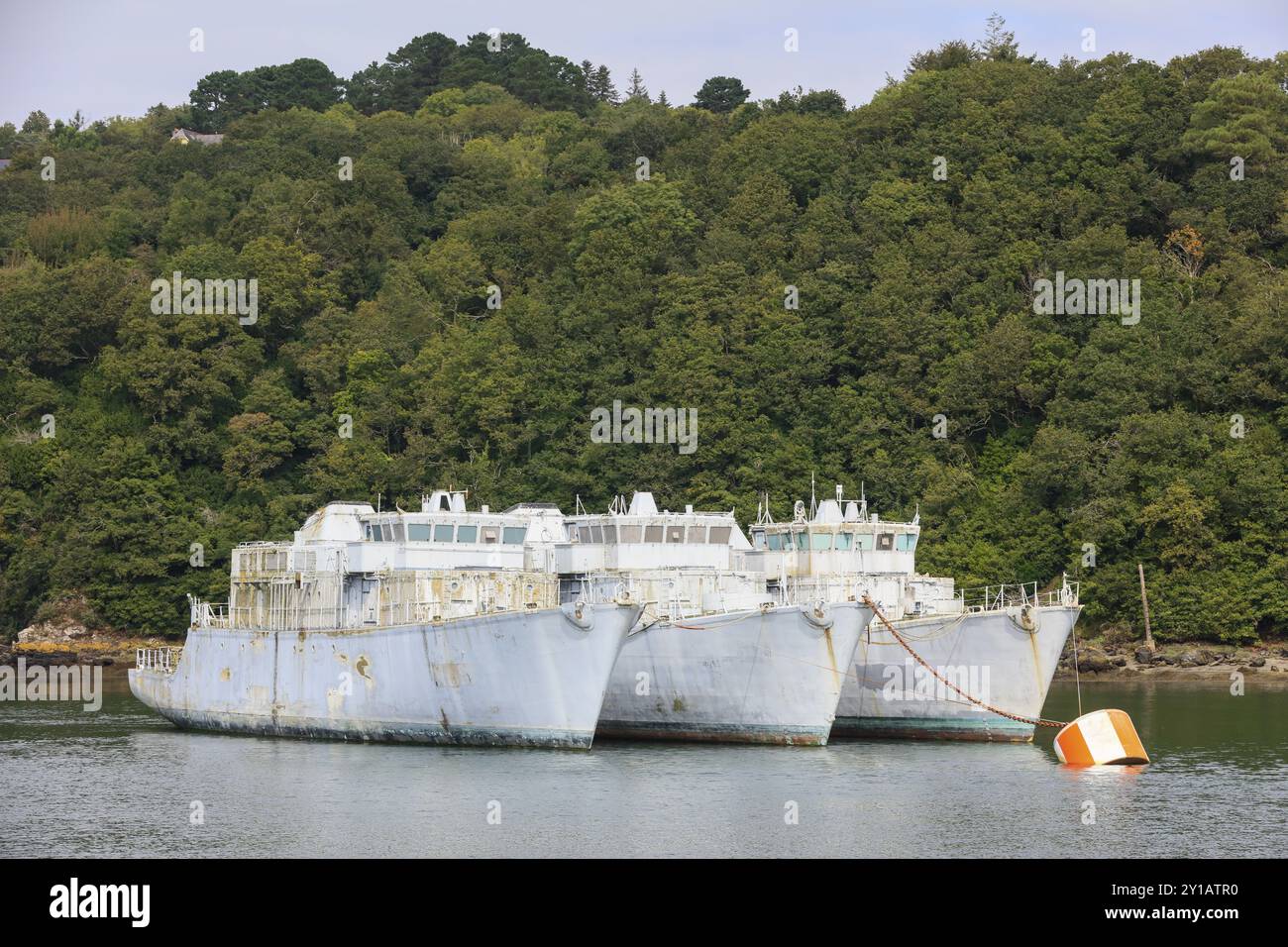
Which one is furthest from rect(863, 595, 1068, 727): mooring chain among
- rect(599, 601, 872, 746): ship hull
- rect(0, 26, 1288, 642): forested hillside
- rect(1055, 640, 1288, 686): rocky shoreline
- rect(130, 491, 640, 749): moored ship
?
rect(0, 26, 1288, 642): forested hillside

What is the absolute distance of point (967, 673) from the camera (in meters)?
64.6

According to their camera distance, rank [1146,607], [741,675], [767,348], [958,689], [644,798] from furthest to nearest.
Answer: [767,348]
[1146,607]
[958,689]
[741,675]
[644,798]

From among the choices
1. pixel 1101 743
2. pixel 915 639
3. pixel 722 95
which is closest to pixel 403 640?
pixel 915 639

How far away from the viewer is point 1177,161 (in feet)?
384

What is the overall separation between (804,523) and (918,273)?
45976 mm

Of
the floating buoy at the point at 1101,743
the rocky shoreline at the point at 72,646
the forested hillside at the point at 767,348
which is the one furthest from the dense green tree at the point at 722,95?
the floating buoy at the point at 1101,743

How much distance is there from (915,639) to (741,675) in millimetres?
7847

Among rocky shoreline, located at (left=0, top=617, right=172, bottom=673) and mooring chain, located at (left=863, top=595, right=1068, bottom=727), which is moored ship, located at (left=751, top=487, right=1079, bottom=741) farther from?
rocky shoreline, located at (left=0, top=617, right=172, bottom=673)

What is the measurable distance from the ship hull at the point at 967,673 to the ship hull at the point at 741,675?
18.2 feet

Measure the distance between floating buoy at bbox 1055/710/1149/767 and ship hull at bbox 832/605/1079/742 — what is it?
23.8 feet

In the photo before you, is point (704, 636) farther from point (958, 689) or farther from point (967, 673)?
point (967, 673)

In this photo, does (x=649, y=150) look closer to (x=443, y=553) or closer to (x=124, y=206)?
(x=124, y=206)

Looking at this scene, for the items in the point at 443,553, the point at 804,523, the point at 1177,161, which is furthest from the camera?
the point at 1177,161

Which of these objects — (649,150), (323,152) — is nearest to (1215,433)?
(649,150)
